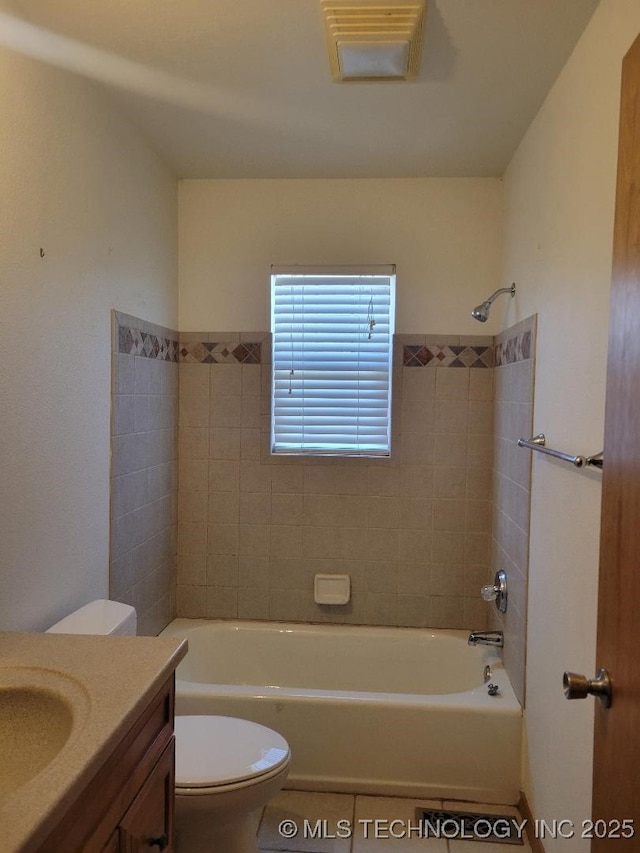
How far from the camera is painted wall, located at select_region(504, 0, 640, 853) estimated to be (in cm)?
146

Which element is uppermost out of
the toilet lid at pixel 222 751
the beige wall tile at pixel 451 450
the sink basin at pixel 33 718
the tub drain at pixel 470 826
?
the beige wall tile at pixel 451 450

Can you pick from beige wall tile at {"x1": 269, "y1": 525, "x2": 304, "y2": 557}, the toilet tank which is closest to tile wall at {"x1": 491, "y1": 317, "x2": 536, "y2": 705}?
beige wall tile at {"x1": 269, "y1": 525, "x2": 304, "y2": 557}

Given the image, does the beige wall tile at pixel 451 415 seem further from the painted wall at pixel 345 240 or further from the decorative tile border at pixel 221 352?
the decorative tile border at pixel 221 352

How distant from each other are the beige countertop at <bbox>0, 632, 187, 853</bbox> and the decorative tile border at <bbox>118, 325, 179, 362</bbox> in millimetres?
1183

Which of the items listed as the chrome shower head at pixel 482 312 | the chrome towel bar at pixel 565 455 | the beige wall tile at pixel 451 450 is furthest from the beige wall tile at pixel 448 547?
the chrome shower head at pixel 482 312

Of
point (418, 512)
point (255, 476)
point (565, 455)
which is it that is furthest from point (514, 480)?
point (255, 476)

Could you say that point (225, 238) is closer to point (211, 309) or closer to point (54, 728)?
point (211, 309)

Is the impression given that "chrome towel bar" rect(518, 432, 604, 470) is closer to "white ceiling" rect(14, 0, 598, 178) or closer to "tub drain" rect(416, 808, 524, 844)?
"white ceiling" rect(14, 0, 598, 178)

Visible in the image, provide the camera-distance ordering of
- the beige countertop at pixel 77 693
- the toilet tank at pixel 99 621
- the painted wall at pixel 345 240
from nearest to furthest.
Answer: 1. the beige countertop at pixel 77 693
2. the toilet tank at pixel 99 621
3. the painted wall at pixel 345 240

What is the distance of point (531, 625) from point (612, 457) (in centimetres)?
130

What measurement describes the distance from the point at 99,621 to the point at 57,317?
3.02 feet

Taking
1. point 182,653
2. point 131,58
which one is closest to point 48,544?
point 182,653

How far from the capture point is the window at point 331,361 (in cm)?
286

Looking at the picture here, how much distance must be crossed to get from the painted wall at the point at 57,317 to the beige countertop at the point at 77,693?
0.37m
